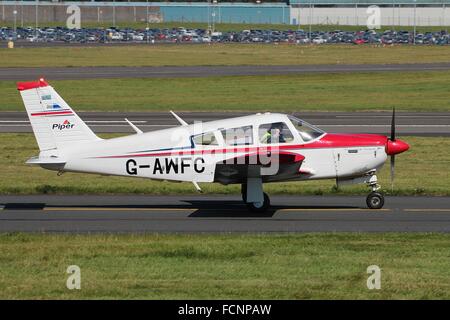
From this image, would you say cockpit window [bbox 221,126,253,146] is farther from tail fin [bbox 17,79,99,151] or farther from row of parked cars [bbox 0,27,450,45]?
row of parked cars [bbox 0,27,450,45]

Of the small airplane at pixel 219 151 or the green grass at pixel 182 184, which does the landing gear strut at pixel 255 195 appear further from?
the green grass at pixel 182 184

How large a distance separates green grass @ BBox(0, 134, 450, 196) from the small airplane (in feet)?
9.53

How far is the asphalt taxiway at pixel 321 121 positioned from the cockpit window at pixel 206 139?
15.5 m

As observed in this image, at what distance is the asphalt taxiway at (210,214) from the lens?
59.0 ft

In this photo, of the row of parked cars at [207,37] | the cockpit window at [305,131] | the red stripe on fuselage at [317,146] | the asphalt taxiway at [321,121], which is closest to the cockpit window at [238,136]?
the red stripe on fuselage at [317,146]

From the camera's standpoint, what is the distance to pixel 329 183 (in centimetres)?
2397

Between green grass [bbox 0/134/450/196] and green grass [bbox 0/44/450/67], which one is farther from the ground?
green grass [bbox 0/44/450/67]

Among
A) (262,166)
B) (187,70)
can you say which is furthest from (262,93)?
(262,166)

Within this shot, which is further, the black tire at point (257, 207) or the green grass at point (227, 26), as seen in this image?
the green grass at point (227, 26)

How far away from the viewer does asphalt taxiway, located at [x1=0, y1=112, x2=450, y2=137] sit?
35.3m

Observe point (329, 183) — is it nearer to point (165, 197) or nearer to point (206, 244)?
point (165, 197)

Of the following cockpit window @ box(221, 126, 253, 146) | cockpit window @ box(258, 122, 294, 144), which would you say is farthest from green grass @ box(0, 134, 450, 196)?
cockpit window @ box(221, 126, 253, 146)

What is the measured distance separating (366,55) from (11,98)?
4128 centimetres

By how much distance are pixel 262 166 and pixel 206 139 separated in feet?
4.28
